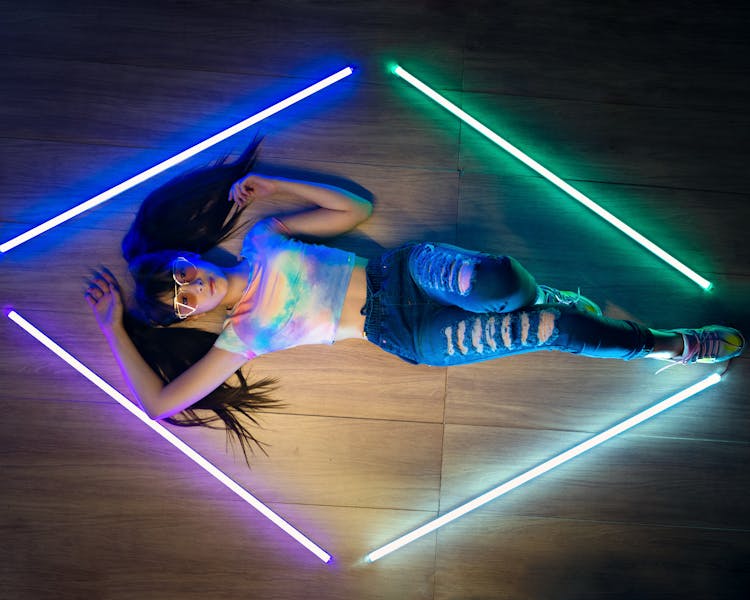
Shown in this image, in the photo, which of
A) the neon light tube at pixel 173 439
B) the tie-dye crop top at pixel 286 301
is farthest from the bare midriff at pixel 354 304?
the neon light tube at pixel 173 439

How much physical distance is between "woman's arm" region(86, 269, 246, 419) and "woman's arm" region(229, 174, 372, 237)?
1.73ft

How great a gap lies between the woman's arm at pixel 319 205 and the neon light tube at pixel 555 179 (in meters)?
0.53

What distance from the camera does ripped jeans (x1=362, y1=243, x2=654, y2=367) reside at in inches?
60.6

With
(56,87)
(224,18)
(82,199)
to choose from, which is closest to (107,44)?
(56,87)

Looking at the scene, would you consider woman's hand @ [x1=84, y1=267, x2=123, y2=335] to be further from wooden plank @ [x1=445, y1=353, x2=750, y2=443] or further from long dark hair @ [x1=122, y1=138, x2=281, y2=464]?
wooden plank @ [x1=445, y1=353, x2=750, y2=443]

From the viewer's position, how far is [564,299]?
6.33ft

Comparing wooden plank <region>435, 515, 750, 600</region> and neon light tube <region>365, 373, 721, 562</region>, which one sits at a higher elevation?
neon light tube <region>365, 373, 721, 562</region>

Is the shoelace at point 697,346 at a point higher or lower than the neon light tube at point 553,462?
higher

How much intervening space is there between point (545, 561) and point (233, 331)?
4.70 feet

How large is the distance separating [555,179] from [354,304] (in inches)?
36.8

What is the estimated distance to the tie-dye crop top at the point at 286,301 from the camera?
1818 mm

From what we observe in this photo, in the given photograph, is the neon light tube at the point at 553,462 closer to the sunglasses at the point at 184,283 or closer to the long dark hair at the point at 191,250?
the long dark hair at the point at 191,250

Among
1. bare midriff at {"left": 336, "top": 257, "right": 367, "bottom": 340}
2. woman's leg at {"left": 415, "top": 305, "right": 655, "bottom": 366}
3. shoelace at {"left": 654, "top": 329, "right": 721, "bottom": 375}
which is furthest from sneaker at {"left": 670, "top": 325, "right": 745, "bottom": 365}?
bare midriff at {"left": 336, "top": 257, "right": 367, "bottom": 340}

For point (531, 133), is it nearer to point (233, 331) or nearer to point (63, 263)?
point (233, 331)
